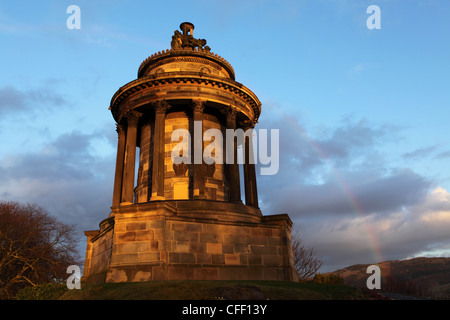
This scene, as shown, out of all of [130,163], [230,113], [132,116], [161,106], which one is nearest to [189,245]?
[130,163]

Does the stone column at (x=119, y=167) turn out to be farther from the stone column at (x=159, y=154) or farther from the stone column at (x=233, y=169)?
the stone column at (x=233, y=169)

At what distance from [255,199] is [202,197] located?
18.6ft

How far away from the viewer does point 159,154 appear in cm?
2283

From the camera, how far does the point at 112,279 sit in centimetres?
1630

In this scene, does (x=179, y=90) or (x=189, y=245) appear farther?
(x=179, y=90)

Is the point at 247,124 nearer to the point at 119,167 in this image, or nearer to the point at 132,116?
the point at 132,116

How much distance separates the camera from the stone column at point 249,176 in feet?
85.6

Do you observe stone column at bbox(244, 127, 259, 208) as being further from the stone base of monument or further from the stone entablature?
the stone base of monument

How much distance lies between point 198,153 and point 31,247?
27.2 m

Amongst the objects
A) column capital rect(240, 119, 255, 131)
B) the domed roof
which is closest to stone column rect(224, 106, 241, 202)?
column capital rect(240, 119, 255, 131)

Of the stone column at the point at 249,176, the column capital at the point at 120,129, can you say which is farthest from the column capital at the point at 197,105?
the column capital at the point at 120,129

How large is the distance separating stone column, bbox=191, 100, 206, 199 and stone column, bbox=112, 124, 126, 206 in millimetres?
6182
